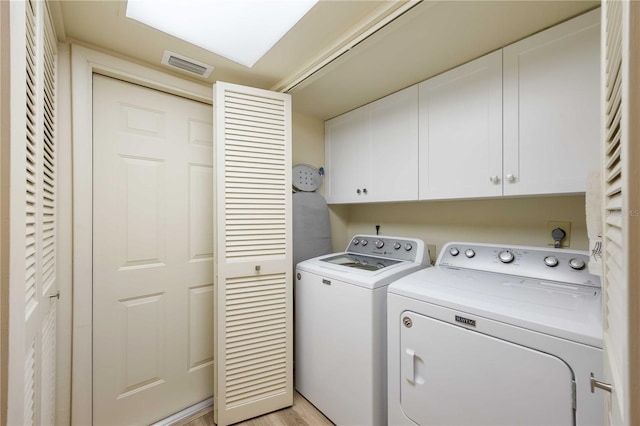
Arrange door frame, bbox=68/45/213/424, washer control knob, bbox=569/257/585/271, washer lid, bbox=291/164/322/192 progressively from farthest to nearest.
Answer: washer lid, bbox=291/164/322/192 < door frame, bbox=68/45/213/424 < washer control knob, bbox=569/257/585/271

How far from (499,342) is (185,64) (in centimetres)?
207

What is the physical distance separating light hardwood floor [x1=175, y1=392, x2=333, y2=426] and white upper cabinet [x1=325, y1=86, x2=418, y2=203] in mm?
1499

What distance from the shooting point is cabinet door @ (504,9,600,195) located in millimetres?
1150

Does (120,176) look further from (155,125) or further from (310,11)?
(310,11)

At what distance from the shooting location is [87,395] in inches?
55.7

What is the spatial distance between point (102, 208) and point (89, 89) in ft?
2.06

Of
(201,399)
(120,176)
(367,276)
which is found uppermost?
(120,176)

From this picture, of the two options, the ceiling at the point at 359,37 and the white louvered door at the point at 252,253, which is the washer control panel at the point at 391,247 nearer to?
the white louvered door at the point at 252,253

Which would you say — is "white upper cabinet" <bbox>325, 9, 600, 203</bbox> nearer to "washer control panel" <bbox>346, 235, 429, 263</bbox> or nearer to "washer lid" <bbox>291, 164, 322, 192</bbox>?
"washer control panel" <bbox>346, 235, 429, 263</bbox>

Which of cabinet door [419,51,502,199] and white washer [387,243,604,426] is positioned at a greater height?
cabinet door [419,51,502,199]

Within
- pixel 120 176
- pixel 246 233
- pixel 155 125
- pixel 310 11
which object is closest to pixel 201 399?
pixel 246 233

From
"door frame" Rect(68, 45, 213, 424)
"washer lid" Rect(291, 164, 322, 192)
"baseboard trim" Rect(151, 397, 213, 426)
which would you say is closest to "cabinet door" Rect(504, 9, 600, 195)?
"washer lid" Rect(291, 164, 322, 192)

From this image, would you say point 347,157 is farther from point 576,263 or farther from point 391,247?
point 576,263

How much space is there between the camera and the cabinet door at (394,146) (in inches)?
69.9
